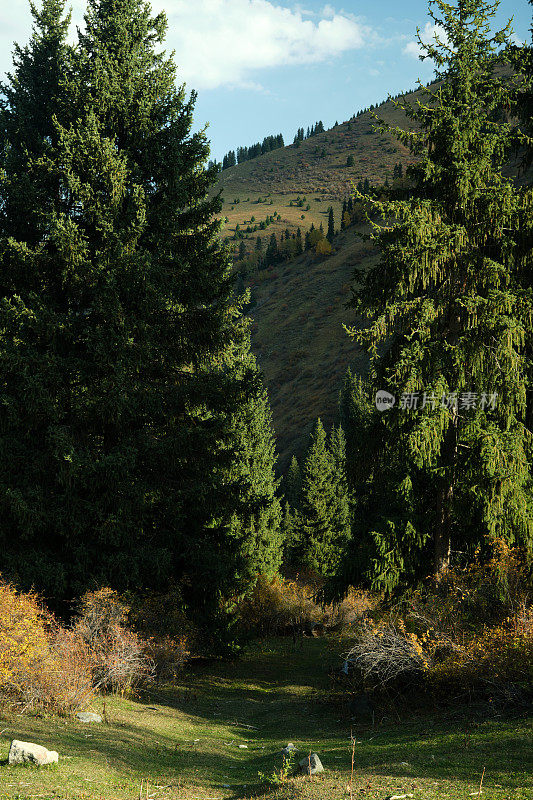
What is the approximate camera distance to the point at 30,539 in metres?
12.9

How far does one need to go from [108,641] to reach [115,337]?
6.78 m

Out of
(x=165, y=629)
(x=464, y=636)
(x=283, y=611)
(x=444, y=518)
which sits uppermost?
(x=444, y=518)

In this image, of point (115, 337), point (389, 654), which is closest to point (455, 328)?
point (389, 654)

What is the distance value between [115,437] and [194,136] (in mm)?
9020

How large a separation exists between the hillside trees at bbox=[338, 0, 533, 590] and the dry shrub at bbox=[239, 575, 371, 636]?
51.4 feet

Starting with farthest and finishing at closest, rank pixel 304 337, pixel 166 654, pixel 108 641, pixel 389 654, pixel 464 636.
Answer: pixel 304 337
pixel 166 654
pixel 108 641
pixel 389 654
pixel 464 636

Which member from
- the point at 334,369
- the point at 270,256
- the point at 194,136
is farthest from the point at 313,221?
the point at 194,136

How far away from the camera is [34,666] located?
8.77m

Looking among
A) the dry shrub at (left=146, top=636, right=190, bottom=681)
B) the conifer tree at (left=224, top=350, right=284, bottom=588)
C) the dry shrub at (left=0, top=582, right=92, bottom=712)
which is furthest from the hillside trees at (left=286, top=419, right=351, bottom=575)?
the dry shrub at (left=0, top=582, right=92, bottom=712)

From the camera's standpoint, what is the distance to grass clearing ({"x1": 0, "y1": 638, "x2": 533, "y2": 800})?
6.24 m

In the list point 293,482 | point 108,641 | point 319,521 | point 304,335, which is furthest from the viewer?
point 304,335

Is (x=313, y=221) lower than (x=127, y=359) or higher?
higher

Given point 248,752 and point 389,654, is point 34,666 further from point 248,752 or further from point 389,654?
point 389,654

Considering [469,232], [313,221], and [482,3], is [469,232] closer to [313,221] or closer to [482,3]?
[482,3]
